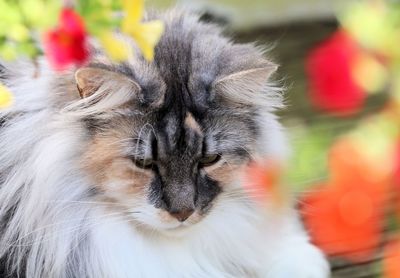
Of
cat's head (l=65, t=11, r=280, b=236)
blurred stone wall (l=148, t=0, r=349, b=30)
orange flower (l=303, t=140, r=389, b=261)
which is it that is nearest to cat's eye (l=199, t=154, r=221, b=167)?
cat's head (l=65, t=11, r=280, b=236)

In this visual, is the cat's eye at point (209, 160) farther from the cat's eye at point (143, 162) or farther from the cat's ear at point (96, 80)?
the cat's ear at point (96, 80)

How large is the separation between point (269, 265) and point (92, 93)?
2.05 ft

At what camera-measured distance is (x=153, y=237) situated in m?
1.52

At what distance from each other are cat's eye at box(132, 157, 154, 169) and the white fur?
8cm

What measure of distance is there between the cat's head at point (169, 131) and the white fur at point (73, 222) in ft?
0.12

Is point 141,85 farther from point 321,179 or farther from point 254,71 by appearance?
point 321,179

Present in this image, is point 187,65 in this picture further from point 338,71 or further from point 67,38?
point 338,71

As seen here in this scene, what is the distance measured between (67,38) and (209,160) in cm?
78

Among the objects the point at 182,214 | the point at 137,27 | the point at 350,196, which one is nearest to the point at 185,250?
the point at 182,214

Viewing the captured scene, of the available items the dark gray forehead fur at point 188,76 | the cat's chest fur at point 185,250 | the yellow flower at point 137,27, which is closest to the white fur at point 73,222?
the cat's chest fur at point 185,250

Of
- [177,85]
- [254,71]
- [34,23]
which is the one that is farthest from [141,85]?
[34,23]

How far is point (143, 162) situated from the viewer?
4.50ft

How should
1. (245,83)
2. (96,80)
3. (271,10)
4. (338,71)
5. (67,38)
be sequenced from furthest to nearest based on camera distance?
(271,10)
(245,83)
(96,80)
(67,38)
(338,71)

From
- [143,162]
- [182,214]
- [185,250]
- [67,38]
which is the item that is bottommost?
[185,250]
